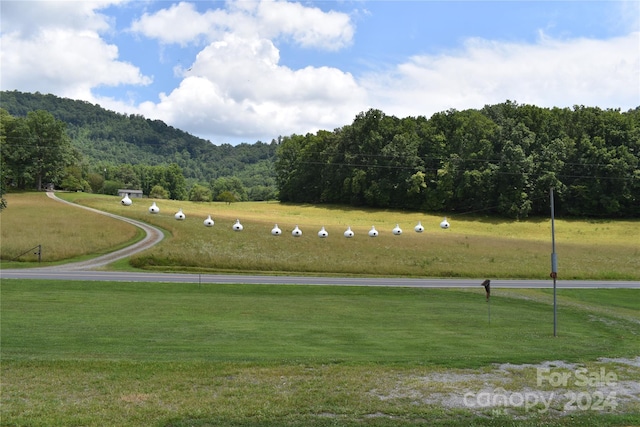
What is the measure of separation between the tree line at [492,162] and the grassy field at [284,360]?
67899 millimetres

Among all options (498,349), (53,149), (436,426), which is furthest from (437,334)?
(53,149)

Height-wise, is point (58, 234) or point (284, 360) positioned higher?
point (58, 234)

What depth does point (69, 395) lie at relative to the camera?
990 centimetres

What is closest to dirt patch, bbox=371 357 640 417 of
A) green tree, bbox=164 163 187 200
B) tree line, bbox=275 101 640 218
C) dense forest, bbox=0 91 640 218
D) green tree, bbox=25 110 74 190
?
dense forest, bbox=0 91 640 218

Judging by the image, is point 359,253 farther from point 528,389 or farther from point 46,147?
point 46,147

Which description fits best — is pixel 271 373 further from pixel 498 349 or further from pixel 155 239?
pixel 155 239

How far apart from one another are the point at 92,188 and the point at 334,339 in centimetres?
16667

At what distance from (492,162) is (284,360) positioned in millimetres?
87866

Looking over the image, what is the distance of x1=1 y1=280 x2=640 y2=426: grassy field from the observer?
9070 millimetres

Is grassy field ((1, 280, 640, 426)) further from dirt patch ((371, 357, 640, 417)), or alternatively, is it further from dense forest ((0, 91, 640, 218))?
dense forest ((0, 91, 640, 218))

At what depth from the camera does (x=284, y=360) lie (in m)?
12.8

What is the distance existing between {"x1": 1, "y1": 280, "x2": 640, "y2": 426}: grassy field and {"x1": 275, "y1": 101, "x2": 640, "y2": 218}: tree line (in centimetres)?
6790

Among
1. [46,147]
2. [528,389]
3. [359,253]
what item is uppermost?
[46,147]

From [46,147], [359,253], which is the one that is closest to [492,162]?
[359,253]
